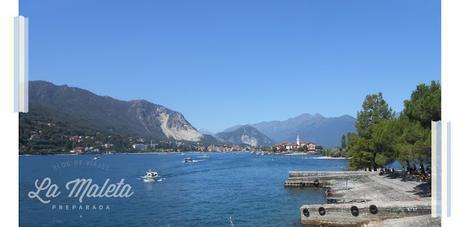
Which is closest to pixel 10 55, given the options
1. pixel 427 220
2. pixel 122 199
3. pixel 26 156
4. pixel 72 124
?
pixel 427 220

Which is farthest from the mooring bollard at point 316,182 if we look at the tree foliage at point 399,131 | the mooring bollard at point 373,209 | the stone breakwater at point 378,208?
the mooring bollard at point 373,209

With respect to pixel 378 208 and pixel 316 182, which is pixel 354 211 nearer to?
pixel 378 208

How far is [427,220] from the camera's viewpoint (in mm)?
16750

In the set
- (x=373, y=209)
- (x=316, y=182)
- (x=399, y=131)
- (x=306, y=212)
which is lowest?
(x=316, y=182)

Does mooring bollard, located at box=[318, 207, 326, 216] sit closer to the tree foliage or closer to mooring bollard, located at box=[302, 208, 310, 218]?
mooring bollard, located at box=[302, 208, 310, 218]

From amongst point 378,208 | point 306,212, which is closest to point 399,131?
point 306,212

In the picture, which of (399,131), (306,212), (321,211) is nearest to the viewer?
(321,211)

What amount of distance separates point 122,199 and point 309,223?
68.5ft

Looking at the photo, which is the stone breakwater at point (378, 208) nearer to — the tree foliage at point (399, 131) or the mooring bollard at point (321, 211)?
the mooring bollard at point (321, 211)

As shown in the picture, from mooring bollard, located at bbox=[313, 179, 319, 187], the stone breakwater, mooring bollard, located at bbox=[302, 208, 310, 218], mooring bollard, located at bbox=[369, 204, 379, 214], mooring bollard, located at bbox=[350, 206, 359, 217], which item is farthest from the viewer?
mooring bollard, located at bbox=[313, 179, 319, 187]

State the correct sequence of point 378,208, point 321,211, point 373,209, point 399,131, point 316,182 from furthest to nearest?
point 316,182, point 399,131, point 321,211, point 373,209, point 378,208

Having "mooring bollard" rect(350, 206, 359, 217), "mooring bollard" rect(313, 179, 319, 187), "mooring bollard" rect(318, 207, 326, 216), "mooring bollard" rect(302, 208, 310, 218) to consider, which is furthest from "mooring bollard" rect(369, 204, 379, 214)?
"mooring bollard" rect(313, 179, 319, 187)
